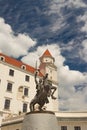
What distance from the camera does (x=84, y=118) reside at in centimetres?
3784

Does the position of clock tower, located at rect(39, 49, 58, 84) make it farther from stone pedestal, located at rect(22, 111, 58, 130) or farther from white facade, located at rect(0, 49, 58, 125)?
stone pedestal, located at rect(22, 111, 58, 130)

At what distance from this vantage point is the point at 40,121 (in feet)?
49.3

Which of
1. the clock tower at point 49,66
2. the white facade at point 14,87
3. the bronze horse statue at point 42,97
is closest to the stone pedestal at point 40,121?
the bronze horse statue at point 42,97

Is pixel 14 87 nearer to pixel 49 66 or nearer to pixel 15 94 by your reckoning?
pixel 15 94

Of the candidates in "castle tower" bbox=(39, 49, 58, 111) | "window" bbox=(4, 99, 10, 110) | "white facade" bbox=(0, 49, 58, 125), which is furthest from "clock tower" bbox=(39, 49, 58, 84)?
"window" bbox=(4, 99, 10, 110)

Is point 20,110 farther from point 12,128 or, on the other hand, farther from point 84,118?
point 84,118

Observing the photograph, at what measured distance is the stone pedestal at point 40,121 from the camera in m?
14.9

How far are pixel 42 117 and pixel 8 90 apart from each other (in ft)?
117

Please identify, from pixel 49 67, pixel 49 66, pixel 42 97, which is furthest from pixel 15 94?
pixel 42 97

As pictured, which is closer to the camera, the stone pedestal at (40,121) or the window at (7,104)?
the stone pedestal at (40,121)

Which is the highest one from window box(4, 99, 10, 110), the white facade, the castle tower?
the castle tower

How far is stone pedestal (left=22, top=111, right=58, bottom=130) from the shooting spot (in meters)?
14.9

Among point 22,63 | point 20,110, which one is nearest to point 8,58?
point 22,63

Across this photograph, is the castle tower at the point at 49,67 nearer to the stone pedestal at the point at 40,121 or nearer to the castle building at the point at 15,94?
the castle building at the point at 15,94
